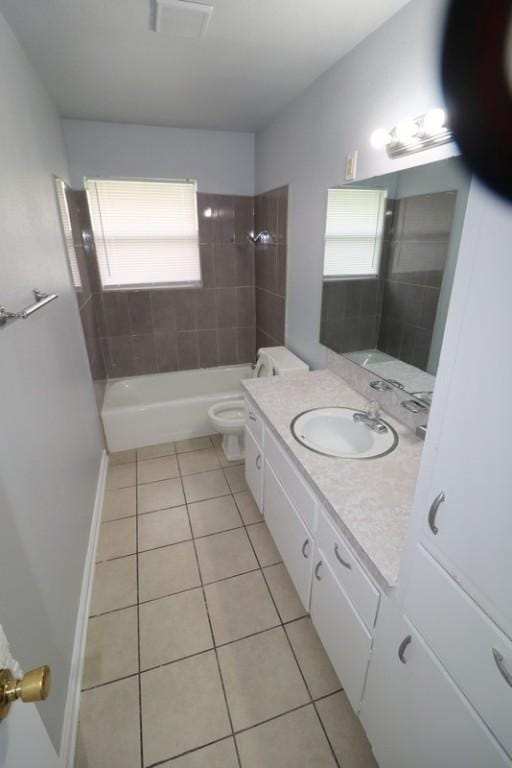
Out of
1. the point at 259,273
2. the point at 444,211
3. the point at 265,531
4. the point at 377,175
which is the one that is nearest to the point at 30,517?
the point at 265,531

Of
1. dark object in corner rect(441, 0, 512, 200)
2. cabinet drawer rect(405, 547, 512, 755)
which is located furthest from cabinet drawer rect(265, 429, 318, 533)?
dark object in corner rect(441, 0, 512, 200)

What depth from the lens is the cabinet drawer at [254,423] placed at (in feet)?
6.15

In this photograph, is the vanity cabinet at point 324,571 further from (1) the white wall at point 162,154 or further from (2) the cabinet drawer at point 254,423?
(1) the white wall at point 162,154

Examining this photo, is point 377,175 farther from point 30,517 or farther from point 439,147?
point 30,517

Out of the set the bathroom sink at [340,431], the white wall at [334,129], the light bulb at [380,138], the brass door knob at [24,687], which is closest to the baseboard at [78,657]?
the brass door knob at [24,687]

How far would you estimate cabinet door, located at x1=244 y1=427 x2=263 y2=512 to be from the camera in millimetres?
1965

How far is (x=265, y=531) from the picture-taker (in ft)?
6.84

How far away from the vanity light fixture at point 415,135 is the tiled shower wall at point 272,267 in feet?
3.88

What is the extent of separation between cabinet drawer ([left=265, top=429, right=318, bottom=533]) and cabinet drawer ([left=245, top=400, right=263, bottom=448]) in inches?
3.6

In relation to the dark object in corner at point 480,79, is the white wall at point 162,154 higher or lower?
higher

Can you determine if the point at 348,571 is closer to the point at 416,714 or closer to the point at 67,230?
the point at 416,714

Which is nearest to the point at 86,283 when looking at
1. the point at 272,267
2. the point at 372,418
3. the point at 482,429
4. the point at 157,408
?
the point at 157,408

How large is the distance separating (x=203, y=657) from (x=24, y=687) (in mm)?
1158

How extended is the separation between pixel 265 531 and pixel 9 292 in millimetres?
1740
